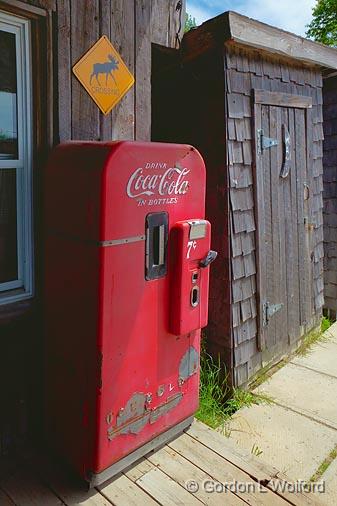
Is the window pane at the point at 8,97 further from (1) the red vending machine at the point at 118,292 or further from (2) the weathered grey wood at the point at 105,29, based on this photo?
(2) the weathered grey wood at the point at 105,29

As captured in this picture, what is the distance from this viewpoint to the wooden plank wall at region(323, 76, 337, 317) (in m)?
4.64

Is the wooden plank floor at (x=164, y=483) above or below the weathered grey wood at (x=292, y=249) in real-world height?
below

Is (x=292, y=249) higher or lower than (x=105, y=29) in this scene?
lower

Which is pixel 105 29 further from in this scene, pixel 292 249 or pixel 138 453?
pixel 292 249

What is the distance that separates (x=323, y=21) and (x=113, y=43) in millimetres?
24207

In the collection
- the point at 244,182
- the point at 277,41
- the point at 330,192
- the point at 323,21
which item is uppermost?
Result: the point at 323,21

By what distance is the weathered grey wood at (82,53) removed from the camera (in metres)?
2.29

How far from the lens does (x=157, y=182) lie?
211cm

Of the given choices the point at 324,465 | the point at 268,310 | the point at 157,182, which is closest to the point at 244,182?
the point at 268,310

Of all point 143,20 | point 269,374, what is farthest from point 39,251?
point 269,374

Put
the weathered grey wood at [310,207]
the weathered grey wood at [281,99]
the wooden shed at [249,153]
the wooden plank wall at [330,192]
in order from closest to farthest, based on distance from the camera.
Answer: the wooden shed at [249,153] → the weathered grey wood at [281,99] → the weathered grey wood at [310,207] → the wooden plank wall at [330,192]

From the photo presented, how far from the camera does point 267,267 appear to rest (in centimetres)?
365

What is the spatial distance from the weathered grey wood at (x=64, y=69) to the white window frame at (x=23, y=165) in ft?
0.47

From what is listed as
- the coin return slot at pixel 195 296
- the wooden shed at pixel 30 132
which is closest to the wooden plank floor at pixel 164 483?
the wooden shed at pixel 30 132
